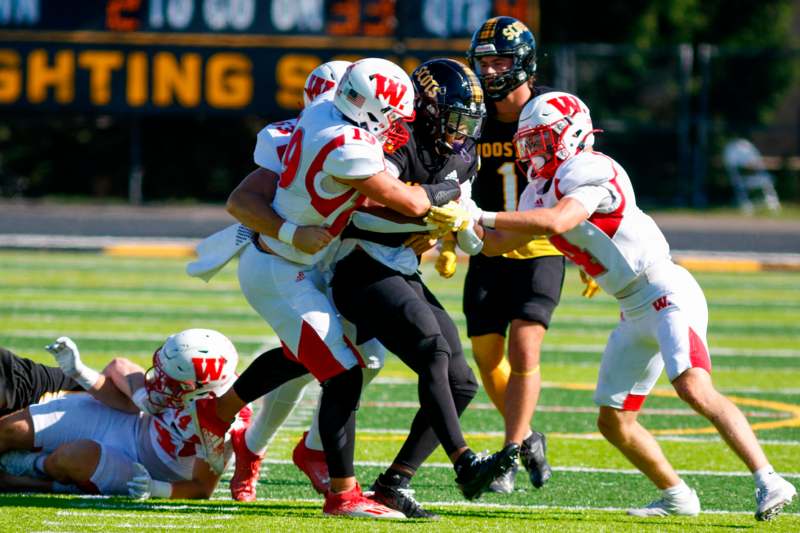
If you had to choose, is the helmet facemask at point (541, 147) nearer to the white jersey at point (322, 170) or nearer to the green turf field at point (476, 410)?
the white jersey at point (322, 170)

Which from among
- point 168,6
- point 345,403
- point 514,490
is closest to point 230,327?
point 514,490

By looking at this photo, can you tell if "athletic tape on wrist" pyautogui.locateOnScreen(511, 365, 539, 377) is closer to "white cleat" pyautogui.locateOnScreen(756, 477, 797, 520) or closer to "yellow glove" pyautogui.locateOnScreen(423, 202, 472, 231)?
"yellow glove" pyautogui.locateOnScreen(423, 202, 472, 231)

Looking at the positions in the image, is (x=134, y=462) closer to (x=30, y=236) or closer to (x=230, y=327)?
(x=230, y=327)

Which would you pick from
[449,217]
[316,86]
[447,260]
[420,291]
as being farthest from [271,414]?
[316,86]

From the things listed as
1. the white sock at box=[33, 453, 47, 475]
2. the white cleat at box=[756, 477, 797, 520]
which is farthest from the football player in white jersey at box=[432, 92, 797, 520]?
the white sock at box=[33, 453, 47, 475]

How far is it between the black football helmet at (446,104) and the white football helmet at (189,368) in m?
1.14

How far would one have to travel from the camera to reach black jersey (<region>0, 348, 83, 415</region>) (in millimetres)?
5703

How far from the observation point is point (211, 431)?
5.53 meters

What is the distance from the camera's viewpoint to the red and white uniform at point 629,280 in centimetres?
512

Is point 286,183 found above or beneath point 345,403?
above

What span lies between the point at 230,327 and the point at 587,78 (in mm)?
12162

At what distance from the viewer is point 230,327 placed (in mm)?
10867

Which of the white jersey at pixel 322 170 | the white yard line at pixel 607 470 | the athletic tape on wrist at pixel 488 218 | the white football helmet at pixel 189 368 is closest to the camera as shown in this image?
the white jersey at pixel 322 170

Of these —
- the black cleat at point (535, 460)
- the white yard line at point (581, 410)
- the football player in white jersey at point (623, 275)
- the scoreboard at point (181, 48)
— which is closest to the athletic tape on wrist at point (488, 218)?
the football player in white jersey at point (623, 275)
